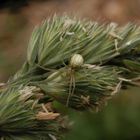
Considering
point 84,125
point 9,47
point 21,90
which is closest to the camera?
point 21,90

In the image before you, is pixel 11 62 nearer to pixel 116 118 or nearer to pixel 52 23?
pixel 116 118

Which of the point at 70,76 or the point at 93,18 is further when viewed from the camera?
the point at 93,18

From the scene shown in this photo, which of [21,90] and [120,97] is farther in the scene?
[120,97]

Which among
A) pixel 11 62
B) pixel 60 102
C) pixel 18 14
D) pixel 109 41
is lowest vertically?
pixel 60 102

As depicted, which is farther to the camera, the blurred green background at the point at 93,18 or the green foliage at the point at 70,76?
the blurred green background at the point at 93,18

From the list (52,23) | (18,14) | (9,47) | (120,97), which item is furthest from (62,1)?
(52,23)

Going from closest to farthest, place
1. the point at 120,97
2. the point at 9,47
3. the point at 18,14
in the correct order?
the point at 120,97, the point at 9,47, the point at 18,14

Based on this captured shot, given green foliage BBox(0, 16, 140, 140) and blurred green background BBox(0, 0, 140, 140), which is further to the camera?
blurred green background BBox(0, 0, 140, 140)

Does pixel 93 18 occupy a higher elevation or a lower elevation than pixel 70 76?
higher
